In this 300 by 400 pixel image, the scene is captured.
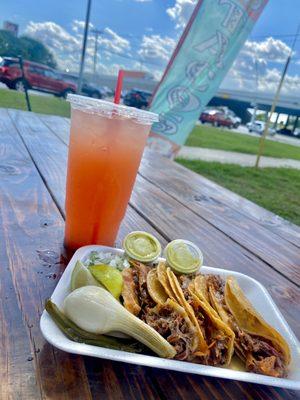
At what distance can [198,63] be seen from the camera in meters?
3.97

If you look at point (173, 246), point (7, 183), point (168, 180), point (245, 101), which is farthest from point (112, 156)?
point (245, 101)

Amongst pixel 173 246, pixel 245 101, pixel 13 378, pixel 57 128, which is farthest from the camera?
pixel 245 101

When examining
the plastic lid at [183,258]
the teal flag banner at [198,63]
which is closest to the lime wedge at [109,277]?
the plastic lid at [183,258]

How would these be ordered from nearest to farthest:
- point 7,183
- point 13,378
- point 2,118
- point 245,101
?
point 13,378 < point 7,183 < point 2,118 < point 245,101

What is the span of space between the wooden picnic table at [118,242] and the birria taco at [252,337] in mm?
38

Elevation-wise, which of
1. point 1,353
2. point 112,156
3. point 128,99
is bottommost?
point 128,99

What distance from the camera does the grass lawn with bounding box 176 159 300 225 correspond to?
14.6 ft

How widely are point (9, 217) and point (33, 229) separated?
91 mm

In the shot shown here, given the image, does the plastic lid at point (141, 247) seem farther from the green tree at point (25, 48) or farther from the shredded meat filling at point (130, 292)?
the green tree at point (25, 48)

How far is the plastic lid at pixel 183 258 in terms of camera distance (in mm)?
714

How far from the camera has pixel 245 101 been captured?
3438 centimetres

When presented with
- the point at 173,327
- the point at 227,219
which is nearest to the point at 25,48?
the point at 227,219

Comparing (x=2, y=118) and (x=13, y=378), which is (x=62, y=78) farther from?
(x=13, y=378)

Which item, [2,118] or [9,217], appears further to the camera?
[2,118]
